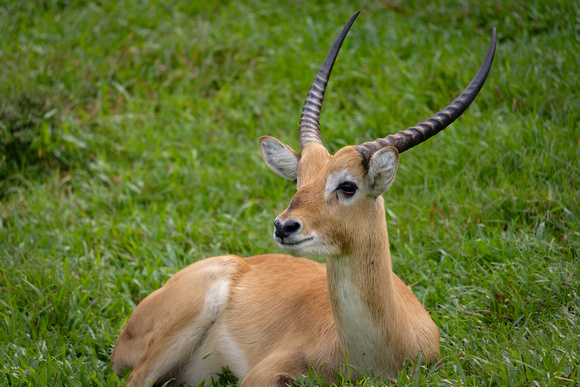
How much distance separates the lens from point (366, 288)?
3.69 metres

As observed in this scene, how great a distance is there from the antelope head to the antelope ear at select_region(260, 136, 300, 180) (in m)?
0.21

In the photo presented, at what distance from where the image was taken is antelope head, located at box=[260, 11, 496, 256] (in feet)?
11.4

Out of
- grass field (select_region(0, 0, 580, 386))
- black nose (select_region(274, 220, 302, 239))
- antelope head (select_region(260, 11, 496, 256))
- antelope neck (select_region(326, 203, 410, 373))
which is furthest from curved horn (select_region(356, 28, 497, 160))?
grass field (select_region(0, 0, 580, 386))

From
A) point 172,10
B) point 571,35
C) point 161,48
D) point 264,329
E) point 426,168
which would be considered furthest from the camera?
point 172,10

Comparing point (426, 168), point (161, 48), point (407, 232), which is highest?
point (161, 48)

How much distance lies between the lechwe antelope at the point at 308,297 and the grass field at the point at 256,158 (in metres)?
0.29

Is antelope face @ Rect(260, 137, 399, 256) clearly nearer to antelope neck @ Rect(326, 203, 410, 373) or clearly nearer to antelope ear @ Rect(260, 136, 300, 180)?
antelope neck @ Rect(326, 203, 410, 373)

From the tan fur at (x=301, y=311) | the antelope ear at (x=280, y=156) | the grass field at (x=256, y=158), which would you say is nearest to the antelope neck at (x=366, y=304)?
the tan fur at (x=301, y=311)

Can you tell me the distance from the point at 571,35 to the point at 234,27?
4464mm

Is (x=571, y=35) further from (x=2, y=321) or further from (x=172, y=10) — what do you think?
(x=2, y=321)

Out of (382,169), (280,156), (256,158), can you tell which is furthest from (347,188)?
(256,158)

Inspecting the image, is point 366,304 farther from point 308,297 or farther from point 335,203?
point 308,297

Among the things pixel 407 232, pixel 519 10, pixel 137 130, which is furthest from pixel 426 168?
pixel 137 130

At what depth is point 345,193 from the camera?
11.9ft
